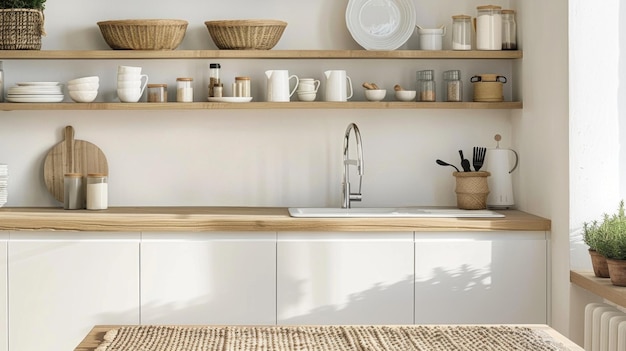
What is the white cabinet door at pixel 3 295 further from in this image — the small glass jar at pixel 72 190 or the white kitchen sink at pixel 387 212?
the white kitchen sink at pixel 387 212

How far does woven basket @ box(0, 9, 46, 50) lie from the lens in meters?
4.24

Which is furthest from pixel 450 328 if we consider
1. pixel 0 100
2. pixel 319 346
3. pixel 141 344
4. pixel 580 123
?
pixel 0 100

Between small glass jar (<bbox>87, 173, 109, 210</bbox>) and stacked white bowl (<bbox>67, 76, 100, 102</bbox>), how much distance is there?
37 cm

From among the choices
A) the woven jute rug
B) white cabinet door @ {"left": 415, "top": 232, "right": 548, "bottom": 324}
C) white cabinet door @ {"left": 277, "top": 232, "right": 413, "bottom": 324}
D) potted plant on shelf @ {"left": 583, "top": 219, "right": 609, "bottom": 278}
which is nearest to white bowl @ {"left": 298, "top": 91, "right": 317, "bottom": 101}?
white cabinet door @ {"left": 277, "top": 232, "right": 413, "bottom": 324}

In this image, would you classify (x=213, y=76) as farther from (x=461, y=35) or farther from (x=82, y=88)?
(x=461, y=35)

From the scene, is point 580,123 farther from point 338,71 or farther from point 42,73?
point 42,73

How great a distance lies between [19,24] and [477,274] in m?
2.45

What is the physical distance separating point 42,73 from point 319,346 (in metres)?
3.02

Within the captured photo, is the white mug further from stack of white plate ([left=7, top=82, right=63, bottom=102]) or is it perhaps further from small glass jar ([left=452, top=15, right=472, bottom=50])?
stack of white plate ([left=7, top=82, right=63, bottom=102])

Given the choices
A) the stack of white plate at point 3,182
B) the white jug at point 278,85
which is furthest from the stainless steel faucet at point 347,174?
the stack of white plate at point 3,182

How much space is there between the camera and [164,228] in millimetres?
3883

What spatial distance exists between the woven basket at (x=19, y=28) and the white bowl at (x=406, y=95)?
1751mm

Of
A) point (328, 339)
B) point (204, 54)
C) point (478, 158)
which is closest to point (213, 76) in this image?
point (204, 54)

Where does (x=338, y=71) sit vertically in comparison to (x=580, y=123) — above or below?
above
